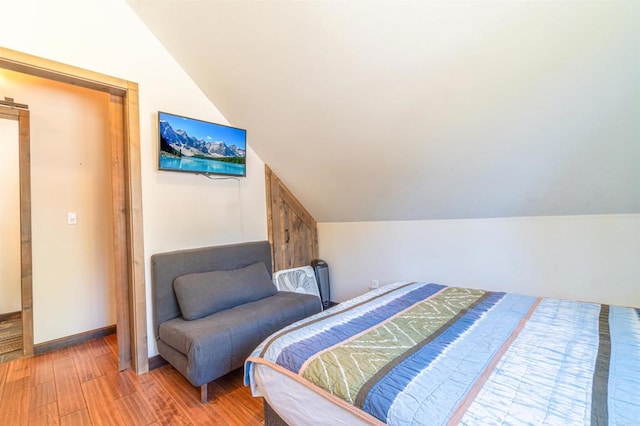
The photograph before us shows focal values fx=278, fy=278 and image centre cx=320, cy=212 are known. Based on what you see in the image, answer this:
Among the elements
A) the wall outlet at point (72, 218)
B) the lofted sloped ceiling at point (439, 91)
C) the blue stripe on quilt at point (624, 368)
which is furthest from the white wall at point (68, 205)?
the blue stripe on quilt at point (624, 368)

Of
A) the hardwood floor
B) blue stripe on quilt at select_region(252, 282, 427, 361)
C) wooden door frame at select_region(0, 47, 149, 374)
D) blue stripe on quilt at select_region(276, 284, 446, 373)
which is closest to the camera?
blue stripe on quilt at select_region(276, 284, 446, 373)

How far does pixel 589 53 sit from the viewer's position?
1357 mm

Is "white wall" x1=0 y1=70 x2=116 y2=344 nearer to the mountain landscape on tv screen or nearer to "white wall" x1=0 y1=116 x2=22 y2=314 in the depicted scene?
"white wall" x1=0 y1=116 x2=22 y2=314

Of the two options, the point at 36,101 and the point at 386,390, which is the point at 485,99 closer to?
the point at 386,390

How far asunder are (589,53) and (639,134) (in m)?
0.61

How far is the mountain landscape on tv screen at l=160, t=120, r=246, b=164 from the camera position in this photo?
232cm

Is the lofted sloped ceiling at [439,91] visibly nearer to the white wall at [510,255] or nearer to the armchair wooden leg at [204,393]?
the white wall at [510,255]

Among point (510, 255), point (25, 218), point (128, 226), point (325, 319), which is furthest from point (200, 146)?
point (510, 255)

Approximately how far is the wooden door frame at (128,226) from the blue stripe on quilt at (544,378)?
7.63 ft

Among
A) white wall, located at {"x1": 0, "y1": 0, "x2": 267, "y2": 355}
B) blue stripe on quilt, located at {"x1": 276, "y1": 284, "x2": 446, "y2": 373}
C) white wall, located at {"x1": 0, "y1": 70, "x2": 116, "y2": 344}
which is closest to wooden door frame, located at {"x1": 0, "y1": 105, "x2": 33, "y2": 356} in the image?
white wall, located at {"x1": 0, "y1": 70, "x2": 116, "y2": 344}

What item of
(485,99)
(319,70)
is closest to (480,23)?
(485,99)

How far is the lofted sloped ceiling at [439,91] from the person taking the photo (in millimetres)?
1396

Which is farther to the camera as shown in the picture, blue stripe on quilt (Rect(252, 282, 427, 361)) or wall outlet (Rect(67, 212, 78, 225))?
wall outlet (Rect(67, 212, 78, 225))

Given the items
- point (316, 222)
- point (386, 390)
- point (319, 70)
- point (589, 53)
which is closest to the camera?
point (386, 390)
